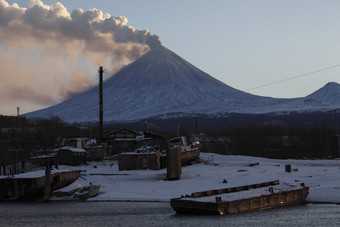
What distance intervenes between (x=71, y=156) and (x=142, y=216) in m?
32.9

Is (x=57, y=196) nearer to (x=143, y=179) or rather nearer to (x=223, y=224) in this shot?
(x=143, y=179)

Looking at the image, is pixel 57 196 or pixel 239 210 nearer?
pixel 239 210

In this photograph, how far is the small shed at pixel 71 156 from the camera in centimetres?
5775

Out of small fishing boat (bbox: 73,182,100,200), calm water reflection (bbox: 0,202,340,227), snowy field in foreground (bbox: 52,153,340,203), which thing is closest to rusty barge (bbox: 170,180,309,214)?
calm water reflection (bbox: 0,202,340,227)

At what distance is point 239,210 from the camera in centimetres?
2630

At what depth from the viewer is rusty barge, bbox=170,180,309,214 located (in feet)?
83.3

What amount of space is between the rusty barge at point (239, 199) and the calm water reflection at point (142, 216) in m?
0.46

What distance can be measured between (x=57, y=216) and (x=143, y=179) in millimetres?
14847

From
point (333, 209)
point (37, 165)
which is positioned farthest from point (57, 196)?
point (37, 165)

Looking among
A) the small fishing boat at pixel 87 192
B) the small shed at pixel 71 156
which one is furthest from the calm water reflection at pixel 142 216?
the small shed at pixel 71 156

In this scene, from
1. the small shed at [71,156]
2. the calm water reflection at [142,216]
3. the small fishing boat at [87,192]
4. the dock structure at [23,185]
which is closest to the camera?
the calm water reflection at [142,216]

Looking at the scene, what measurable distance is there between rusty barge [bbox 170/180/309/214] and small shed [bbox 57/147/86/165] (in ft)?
102

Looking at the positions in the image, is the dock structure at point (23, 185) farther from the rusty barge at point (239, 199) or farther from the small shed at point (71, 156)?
the small shed at point (71, 156)

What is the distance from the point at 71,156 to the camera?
2277 inches
